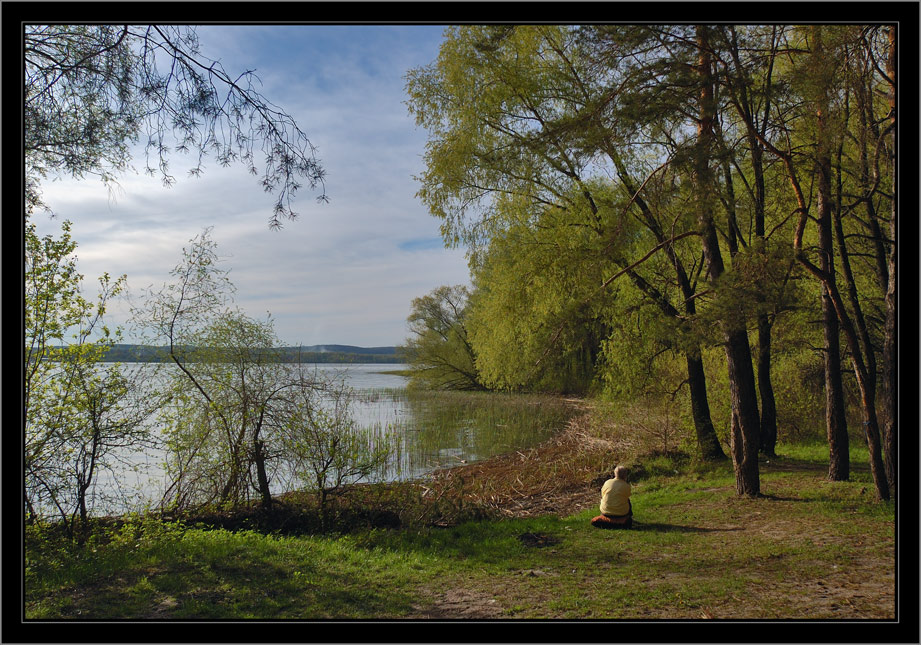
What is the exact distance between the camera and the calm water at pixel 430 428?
8859 mm

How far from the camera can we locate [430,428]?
2073cm

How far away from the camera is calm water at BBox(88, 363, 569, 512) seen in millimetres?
8859

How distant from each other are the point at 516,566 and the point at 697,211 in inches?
222

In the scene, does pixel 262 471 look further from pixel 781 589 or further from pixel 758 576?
pixel 781 589

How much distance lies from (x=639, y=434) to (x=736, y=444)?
5.76m

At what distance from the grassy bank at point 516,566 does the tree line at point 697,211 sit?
1328 mm

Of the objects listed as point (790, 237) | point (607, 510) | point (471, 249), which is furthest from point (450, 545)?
point (790, 237)

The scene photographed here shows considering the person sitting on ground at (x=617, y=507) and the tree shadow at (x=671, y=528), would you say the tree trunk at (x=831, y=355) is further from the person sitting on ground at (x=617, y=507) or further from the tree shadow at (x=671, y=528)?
the person sitting on ground at (x=617, y=507)

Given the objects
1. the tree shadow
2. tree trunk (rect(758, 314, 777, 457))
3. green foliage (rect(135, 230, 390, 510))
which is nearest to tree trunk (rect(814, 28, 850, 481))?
tree trunk (rect(758, 314, 777, 457))

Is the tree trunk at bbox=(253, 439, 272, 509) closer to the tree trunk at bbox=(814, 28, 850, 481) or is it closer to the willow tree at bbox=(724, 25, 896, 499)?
the willow tree at bbox=(724, 25, 896, 499)

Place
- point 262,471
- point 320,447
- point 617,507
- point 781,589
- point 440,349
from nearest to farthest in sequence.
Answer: point 781,589
point 617,507
point 262,471
point 320,447
point 440,349

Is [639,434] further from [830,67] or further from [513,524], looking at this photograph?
[830,67]

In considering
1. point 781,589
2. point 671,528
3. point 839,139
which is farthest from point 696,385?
point 781,589

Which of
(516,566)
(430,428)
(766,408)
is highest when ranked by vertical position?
(766,408)
